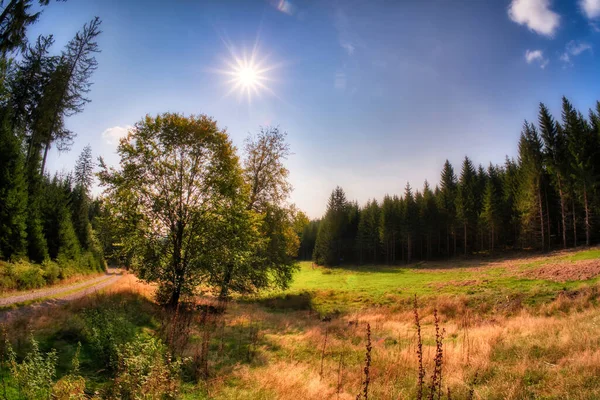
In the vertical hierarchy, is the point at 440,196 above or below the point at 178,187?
above

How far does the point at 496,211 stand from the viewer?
54.9 m

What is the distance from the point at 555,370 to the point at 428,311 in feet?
35.8

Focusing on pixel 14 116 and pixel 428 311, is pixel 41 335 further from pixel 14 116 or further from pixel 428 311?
pixel 14 116

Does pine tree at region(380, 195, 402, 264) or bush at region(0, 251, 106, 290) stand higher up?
pine tree at region(380, 195, 402, 264)

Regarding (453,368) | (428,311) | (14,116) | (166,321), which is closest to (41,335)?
(166,321)

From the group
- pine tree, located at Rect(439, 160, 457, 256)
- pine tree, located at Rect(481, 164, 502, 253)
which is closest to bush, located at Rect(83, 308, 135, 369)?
pine tree, located at Rect(481, 164, 502, 253)

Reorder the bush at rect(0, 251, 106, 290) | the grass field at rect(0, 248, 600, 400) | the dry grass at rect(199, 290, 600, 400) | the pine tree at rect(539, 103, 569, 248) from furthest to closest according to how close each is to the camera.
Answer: the pine tree at rect(539, 103, 569, 248)
the bush at rect(0, 251, 106, 290)
the grass field at rect(0, 248, 600, 400)
the dry grass at rect(199, 290, 600, 400)

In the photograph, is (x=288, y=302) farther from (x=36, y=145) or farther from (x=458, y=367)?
(x=36, y=145)

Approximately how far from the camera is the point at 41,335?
719 centimetres

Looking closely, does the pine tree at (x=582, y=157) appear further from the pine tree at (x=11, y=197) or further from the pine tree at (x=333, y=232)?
the pine tree at (x=11, y=197)

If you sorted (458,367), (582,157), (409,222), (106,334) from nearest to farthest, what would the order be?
(458,367) < (106,334) < (582,157) < (409,222)

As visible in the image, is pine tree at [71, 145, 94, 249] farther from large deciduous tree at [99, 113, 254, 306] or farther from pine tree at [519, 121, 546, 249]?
pine tree at [519, 121, 546, 249]

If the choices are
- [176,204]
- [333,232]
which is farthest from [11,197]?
[333,232]

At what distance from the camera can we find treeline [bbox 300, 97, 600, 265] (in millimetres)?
42406
